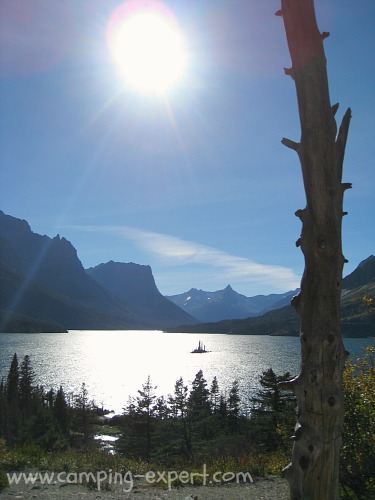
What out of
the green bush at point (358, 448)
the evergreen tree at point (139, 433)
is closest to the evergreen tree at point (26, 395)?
the evergreen tree at point (139, 433)

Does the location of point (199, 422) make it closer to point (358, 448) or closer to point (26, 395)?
point (358, 448)

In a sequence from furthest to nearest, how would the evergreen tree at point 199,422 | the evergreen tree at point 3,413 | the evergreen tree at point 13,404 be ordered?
the evergreen tree at point 3,413 < the evergreen tree at point 13,404 < the evergreen tree at point 199,422

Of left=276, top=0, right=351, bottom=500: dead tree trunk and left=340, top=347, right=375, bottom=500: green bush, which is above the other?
left=276, top=0, right=351, bottom=500: dead tree trunk

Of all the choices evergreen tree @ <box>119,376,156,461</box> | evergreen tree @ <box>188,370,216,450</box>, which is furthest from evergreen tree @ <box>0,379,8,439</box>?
evergreen tree @ <box>188,370,216,450</box>

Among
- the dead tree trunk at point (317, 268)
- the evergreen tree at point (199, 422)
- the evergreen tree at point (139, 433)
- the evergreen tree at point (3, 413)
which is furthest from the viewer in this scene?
the evergreen tree at point (3, 413)

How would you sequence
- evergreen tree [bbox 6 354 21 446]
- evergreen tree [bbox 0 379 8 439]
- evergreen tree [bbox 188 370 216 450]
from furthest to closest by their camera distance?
evergreen tree [bbox 0 379 8 439]
evergreen tree [bbox 6 354 21 446]
evergreen tree [bbox 188 370 216 450]

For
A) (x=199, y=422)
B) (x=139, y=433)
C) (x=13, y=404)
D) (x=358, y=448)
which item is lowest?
(x=13, y=404)

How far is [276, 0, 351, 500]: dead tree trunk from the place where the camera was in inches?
186

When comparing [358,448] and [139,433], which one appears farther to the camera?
[139,433]

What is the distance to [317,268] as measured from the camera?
200 inches

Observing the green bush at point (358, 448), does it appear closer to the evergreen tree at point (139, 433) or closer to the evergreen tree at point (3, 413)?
the evergreen tree at point (139, 433)

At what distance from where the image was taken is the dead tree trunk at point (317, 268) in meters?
4.72

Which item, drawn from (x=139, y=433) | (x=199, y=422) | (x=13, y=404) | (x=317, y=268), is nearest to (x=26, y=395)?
(x=13, y=404)

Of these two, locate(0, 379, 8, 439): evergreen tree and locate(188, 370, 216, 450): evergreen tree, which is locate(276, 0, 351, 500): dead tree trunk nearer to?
locate(188, 370, 216, 450): evergreen tree
